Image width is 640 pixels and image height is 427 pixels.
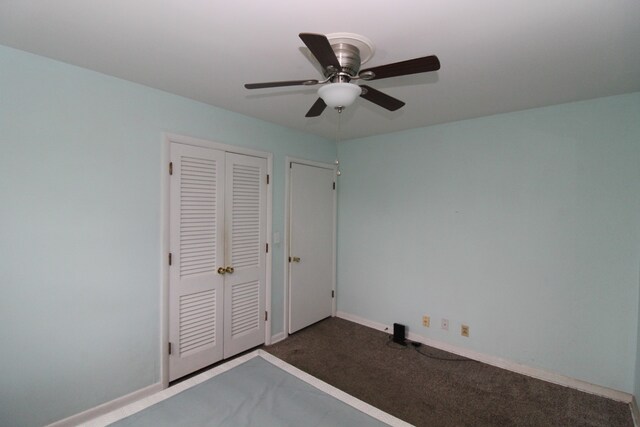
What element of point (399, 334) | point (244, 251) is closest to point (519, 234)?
point (399, 334)

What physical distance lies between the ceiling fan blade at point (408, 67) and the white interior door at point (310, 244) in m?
2.08

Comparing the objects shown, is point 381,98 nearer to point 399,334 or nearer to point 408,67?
point 408,67

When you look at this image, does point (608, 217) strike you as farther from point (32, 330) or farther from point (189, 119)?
point (32, 330)

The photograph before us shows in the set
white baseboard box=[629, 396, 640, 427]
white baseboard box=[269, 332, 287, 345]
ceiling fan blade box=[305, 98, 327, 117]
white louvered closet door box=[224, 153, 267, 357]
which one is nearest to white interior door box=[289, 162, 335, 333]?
white baseboard box=[269, 332, 287, 345]

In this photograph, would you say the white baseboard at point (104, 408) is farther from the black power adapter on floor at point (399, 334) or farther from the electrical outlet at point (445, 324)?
the electrical outlet at point (445, 324)

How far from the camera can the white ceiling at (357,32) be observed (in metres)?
1.32

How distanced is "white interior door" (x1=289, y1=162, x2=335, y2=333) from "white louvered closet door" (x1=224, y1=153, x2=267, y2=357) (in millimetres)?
415

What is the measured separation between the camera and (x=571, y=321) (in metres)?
2.44

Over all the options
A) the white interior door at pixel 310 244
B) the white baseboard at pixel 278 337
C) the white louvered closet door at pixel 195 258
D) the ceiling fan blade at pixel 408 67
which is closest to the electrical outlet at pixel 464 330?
the white interior door at pixel 310 244

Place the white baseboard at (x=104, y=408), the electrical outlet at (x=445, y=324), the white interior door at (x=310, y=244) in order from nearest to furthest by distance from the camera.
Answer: the white baseboard at (x=104, y=408)
the electrical outlet at (x=445, y=324)
the white interior door at (x=310, y=244)

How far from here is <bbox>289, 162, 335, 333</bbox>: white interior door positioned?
133 inches

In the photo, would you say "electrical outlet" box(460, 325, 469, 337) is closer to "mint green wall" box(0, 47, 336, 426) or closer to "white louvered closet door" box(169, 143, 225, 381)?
"white louvered closet door" box(169, 143, 225, 381)

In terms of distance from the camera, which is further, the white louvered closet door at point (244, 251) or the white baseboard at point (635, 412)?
the white louvered closet door at point (244, 251)

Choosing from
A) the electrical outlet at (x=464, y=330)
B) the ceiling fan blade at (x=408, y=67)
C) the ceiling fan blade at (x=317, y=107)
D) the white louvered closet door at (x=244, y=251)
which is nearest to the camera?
the ceiling fan blade at (x=408, y=67)
